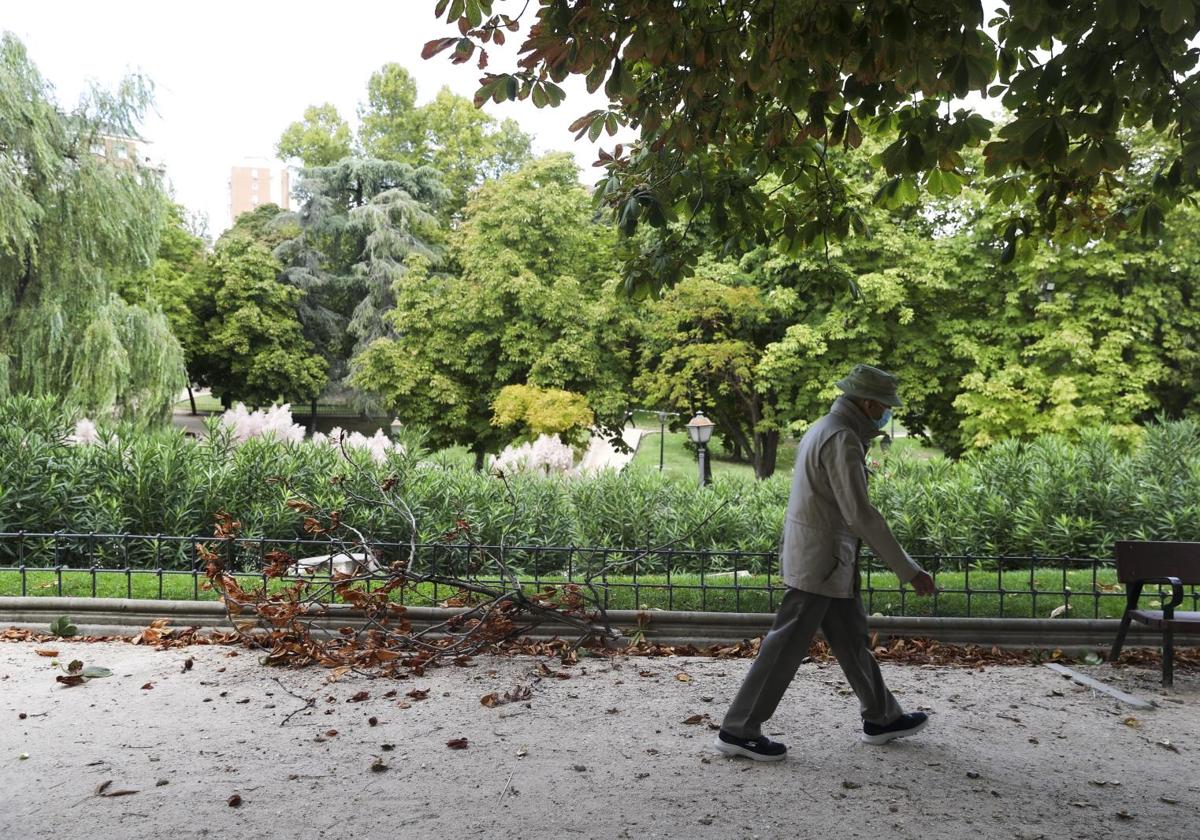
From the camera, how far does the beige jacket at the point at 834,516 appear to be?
15.1 ft

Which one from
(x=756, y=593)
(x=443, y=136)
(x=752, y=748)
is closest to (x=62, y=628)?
(x=756, y=593)

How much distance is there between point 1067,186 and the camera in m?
6.02

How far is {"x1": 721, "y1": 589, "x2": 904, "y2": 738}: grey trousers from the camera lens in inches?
187

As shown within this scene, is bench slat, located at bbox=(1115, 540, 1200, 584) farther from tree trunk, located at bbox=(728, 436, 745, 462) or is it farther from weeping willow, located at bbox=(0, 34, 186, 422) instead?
tree trunk, located at bbox=(728, 436, 745, 462)

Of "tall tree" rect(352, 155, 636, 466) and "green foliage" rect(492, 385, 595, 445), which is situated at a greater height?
"tall tree" rect(352, 155, 636, 466)

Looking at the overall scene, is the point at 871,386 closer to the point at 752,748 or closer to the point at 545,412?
the point at 752,748

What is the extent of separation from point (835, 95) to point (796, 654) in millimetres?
2939

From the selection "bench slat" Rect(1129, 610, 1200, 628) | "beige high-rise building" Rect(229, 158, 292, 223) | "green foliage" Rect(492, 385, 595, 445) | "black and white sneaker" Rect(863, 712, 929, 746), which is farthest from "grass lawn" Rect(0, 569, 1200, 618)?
"beige high-rise building" Rect(229, 158, 292, 223)

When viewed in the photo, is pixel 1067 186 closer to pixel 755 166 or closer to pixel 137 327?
pixel 755 166

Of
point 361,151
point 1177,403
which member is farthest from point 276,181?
point 1177,403

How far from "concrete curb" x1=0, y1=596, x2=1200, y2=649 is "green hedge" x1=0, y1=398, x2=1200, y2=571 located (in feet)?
4.36

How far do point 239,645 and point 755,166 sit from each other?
478 centimetres

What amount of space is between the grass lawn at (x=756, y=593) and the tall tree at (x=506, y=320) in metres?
17.8

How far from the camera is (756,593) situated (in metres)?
7.55
